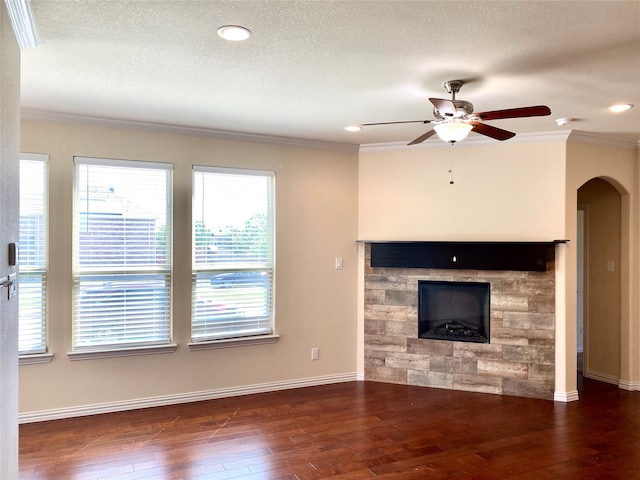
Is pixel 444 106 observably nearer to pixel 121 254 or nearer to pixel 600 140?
pixel 600 140

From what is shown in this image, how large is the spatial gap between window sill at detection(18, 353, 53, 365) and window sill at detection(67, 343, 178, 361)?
148 millimetres

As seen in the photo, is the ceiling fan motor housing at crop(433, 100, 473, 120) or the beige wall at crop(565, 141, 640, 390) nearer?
the ceiling fan motor housing at crop(433, 100, 473, 120)

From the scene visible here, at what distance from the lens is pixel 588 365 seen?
527 cm

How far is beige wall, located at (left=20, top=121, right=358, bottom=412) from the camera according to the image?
12.7 ft

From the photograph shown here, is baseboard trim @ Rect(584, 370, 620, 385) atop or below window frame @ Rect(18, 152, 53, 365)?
below

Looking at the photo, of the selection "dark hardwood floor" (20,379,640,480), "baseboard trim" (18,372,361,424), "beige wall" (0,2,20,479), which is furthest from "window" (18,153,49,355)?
"beige wall" (0,2,20,479)

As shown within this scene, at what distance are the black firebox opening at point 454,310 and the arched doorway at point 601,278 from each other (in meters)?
1.45

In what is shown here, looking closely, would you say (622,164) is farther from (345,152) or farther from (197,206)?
(197,206)

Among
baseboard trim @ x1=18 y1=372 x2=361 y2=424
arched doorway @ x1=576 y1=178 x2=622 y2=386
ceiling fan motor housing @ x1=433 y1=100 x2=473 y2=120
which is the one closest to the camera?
ceiling fan motor housing @ x1=433 y1=100 x2=473 y2=120

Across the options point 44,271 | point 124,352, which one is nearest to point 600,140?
point 124,352

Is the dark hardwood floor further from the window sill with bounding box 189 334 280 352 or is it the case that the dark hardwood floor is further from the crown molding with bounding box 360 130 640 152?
the crown molding with bounding box 360 130 640 152

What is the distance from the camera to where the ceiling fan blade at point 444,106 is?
2.54 meters

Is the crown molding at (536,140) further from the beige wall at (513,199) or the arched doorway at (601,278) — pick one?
the arched doorway at (601,278)

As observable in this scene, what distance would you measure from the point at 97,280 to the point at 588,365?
16.6 ft
